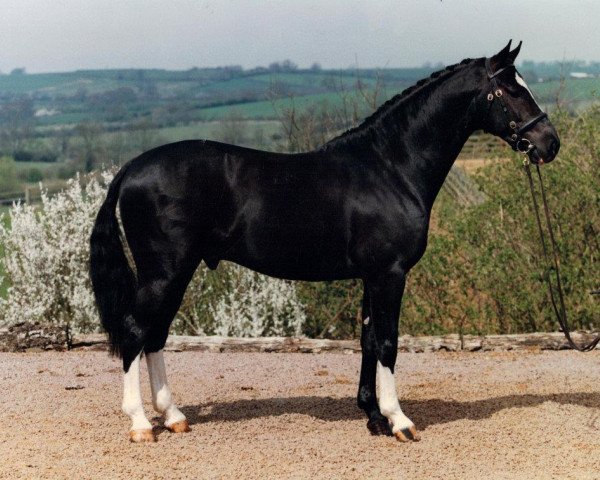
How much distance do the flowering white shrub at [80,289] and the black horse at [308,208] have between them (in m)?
3.92

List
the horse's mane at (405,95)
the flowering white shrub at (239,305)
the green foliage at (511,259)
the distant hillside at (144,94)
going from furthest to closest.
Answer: the distant hillside at (144,94) → the flowering white shrub at (239,305) → the green foliage at (511,259) → the horse's mane at (405,95)

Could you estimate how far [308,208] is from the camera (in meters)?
5.43

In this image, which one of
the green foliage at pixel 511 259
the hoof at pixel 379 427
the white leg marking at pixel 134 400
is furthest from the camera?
the green foliage at pixel 511 259

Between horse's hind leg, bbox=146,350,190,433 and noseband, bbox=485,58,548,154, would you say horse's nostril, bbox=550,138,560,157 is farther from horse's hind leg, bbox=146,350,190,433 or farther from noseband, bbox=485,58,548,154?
horse's hind leg, bbox=146,350,190,433

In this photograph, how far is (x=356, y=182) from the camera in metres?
5.51

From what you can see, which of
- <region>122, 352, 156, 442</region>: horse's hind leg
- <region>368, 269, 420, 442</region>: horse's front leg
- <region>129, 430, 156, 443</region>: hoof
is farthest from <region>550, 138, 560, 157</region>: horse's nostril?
<region>129, 430, 156, 443</region>: hoof

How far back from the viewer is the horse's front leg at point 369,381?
573cm

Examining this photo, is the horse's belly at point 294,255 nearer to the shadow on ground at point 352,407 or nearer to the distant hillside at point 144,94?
the shadow on ground at point 352,407

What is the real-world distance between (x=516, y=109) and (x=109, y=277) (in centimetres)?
273

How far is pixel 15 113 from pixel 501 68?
115 feet

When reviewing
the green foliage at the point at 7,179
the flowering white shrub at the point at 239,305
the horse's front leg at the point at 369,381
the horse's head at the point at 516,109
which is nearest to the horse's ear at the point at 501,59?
the horse's head at the point at 516,109

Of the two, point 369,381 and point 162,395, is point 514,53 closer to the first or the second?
point 369,381

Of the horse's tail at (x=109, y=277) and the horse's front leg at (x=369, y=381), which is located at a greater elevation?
the horse's tail at (x=109, y=277)

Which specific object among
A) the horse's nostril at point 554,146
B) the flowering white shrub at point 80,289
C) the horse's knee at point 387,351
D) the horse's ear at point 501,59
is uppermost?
the horse's ear at point 501,59
